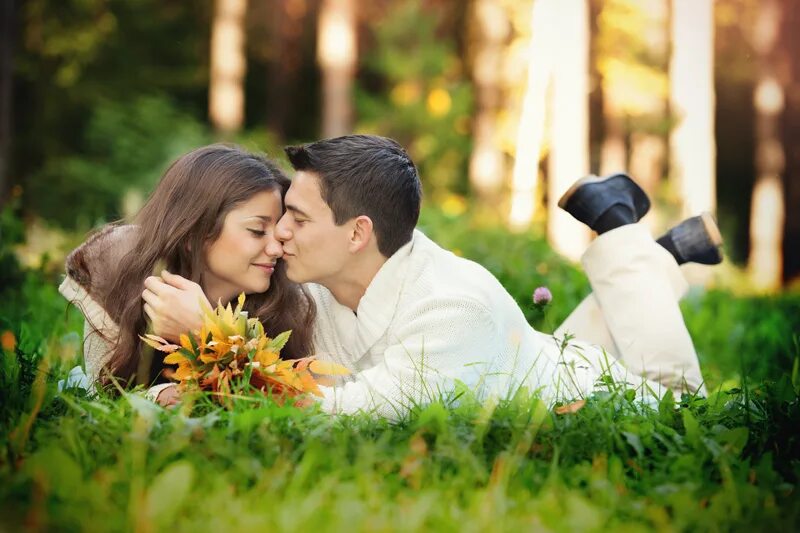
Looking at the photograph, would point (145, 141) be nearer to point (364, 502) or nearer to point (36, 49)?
point (36, 49)

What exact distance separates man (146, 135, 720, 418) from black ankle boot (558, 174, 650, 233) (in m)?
0.14

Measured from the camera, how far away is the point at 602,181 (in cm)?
439

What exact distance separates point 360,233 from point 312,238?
0.18 m

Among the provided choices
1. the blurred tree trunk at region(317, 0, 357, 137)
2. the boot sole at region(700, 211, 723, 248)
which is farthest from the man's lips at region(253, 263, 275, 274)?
the blurred tree trunk at region(317, 0, 357, 137)

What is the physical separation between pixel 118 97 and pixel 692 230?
47.0 feet

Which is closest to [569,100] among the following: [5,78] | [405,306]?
[5,78]

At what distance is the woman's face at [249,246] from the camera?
3656 mm

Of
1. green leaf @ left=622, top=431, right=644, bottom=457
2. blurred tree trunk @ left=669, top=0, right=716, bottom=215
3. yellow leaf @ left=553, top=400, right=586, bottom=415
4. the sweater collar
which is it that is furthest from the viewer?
Result: blurred tree trunk @ left=669, top=0, right=716, bottom=215

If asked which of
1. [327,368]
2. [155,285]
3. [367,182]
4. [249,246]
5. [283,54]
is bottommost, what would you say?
[327,368]

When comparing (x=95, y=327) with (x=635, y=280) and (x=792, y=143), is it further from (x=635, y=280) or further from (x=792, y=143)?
(x=792, y=143)

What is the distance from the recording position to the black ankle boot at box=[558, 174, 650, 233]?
4.32m

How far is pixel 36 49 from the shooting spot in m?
16.2

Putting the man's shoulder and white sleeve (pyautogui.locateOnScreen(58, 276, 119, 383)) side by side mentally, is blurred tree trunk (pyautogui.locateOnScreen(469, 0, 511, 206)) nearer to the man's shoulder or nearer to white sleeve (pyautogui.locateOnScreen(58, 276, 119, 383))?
the man's shoulder

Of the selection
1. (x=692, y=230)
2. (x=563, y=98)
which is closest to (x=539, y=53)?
(x=563, y=98)
